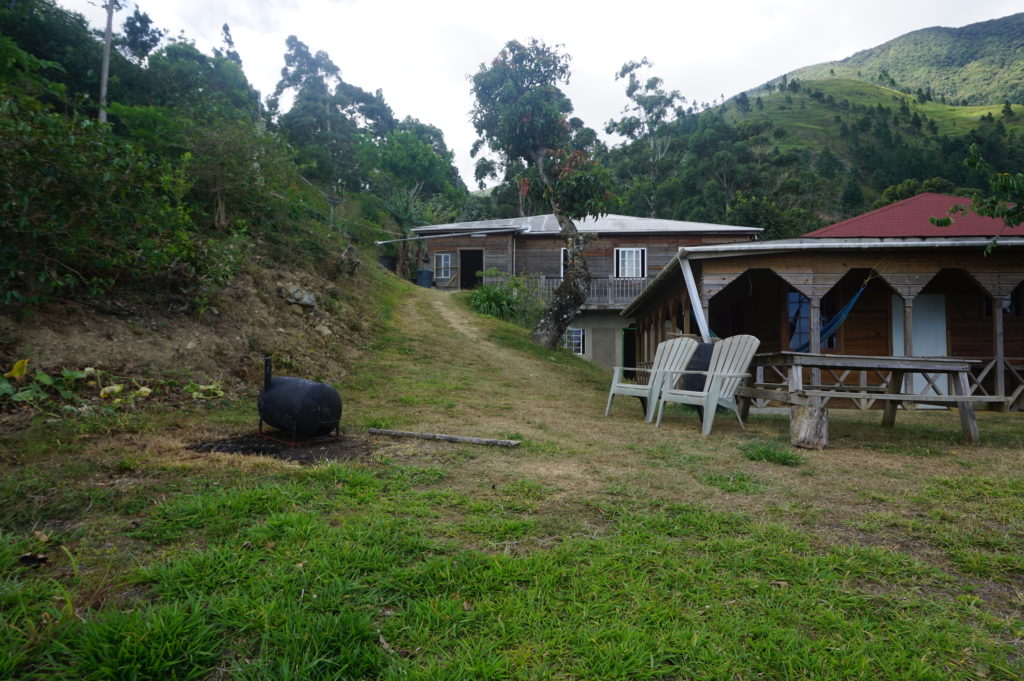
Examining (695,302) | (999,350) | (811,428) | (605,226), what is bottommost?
(811,428)

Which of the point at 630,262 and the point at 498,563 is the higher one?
the point at 630,262

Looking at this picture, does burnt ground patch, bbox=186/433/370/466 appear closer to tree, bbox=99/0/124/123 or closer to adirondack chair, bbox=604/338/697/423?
adirondack chair, bbox=604/338/697/423

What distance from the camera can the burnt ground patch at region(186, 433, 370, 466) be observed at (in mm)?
3545

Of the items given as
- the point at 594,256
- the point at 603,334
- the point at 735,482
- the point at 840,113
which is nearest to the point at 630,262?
the point at 594,256

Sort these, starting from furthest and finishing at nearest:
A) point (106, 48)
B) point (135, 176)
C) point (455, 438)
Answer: point (106, 48) < point (135, 176) < point (455, 438)

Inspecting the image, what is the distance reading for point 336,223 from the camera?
17.5 m

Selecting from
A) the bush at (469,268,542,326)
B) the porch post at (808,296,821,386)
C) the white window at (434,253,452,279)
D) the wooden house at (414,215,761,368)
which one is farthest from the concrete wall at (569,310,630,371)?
the porch post at (808,296,821,386)

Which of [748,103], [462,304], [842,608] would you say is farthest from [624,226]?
[748,103]

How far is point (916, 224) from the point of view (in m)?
9.88

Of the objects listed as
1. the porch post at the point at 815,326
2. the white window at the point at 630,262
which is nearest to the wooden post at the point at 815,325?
the porch post at the point at 815,326

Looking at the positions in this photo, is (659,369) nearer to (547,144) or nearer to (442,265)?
(442,265)

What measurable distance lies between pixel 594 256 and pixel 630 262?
1.40 meters

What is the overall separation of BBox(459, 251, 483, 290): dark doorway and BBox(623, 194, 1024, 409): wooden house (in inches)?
392

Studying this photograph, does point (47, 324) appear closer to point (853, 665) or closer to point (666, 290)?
point (853, 665)
